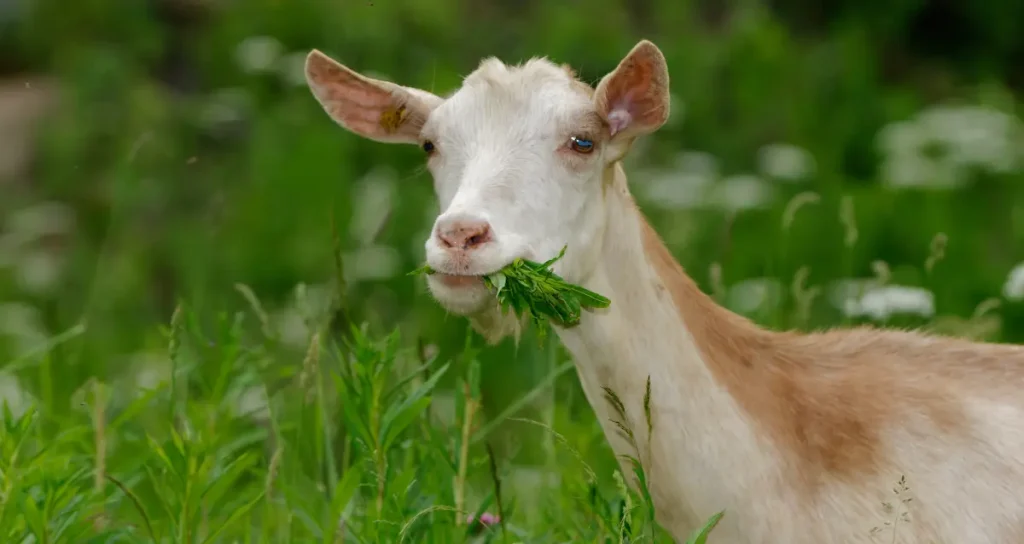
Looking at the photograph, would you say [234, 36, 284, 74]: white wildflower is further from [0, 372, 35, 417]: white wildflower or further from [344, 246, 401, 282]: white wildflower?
[0, 372, 35, 417]: white wildflower

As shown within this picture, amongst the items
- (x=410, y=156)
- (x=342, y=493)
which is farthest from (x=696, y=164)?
(x=342, y=493)

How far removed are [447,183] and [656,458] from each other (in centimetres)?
78

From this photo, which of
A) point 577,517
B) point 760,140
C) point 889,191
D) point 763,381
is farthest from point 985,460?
point 760,140

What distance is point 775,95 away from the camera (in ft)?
31.0

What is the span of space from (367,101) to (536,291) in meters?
0.89

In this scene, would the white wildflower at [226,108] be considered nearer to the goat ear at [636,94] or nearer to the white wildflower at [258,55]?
the white wildflower at [258,55]

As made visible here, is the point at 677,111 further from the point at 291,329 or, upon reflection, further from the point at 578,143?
the point at 578,143

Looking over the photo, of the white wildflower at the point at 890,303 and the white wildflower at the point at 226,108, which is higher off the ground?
the white wildflower at the point at 890,303

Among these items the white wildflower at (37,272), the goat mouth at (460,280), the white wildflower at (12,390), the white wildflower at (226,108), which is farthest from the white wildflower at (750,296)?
the white wildflower at (226,108)

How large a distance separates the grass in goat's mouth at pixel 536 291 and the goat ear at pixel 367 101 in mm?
637

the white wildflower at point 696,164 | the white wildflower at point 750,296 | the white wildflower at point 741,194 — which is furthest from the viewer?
the white wildflower at point 696,164

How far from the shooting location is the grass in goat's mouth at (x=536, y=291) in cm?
304

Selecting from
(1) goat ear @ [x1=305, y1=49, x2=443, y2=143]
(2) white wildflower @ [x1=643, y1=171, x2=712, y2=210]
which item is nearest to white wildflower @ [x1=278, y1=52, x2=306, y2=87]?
(2) white wildflower @ [x1=643, y1=171, x2=712, y2=210]

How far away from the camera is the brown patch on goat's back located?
10.9 ft
